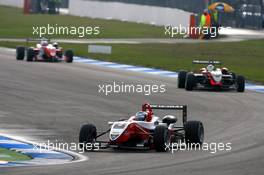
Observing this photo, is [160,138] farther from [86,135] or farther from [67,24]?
[67,24]

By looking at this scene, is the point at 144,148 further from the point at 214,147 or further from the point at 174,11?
the point at 174,11

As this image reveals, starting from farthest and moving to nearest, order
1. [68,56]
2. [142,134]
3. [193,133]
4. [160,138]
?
[68,56]
[193,133]
[142,134]
[160,138]

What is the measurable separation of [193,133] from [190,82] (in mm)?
10495

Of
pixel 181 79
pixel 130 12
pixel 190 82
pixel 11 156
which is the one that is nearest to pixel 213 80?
pixel 190 82

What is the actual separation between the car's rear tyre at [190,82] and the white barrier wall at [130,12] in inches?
1220

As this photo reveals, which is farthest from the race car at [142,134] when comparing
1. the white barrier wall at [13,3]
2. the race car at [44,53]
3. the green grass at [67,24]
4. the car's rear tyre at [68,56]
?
the white barrier wall at [13,3]

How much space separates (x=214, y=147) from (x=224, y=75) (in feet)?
36.0

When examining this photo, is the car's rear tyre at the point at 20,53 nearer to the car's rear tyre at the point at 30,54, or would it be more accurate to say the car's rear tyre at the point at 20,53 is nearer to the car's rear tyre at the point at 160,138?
the car's rear tyre at the point at 30,54

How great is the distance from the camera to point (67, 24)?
203ft

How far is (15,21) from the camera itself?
64625 mm

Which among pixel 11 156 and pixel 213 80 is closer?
pixel 11 156

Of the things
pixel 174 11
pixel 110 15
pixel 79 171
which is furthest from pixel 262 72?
pixel 110 15

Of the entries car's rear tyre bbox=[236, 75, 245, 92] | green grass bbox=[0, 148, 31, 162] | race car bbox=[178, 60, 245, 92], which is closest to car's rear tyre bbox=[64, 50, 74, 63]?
race car bbox=[178, 60, 245, 92]

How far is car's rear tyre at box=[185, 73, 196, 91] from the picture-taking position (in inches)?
1104
